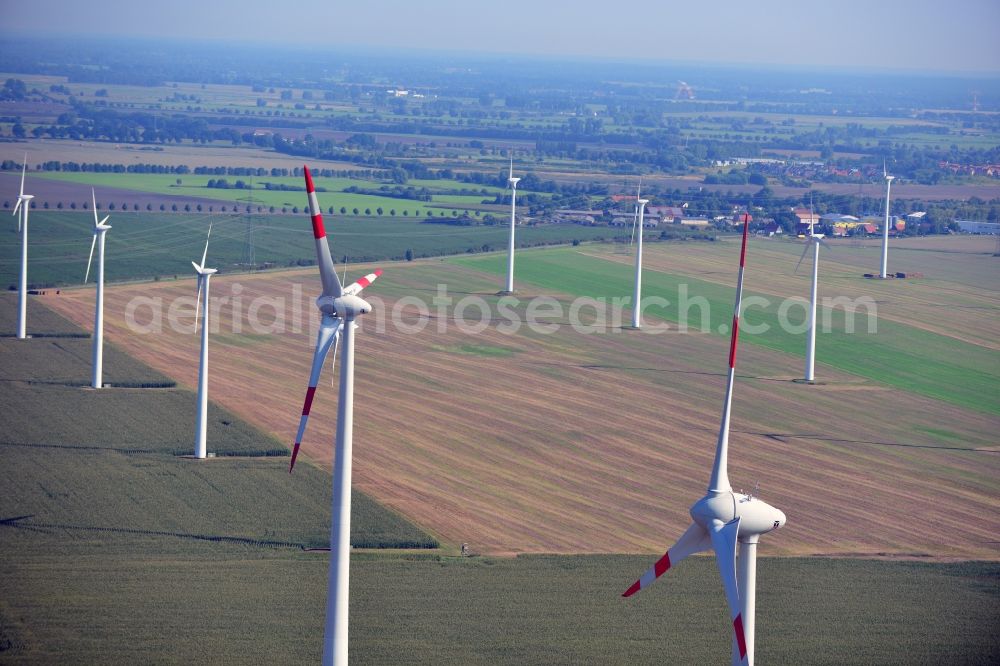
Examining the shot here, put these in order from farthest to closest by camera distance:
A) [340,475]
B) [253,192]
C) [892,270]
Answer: [253,192], [892,270], [340,475]

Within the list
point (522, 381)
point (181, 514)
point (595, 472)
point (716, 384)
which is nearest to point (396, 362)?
point (522, 381)

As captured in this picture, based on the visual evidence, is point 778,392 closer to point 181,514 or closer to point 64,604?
point 181,514

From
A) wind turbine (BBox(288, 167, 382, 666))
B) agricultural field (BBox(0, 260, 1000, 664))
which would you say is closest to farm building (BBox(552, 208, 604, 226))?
agricultural field (BBox(0, 260, 1000, 664))

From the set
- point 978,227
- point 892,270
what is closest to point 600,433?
point 892,270

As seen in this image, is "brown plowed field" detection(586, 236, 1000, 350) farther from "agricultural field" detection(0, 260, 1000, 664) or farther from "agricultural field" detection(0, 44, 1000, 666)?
"agricultural field" detection(0, 260, 1000, 664)

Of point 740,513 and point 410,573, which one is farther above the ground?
point 740,513

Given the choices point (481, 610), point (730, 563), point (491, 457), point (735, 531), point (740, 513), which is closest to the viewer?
point (730, 563)

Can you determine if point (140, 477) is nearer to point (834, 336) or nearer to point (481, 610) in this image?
point (481, 610)
